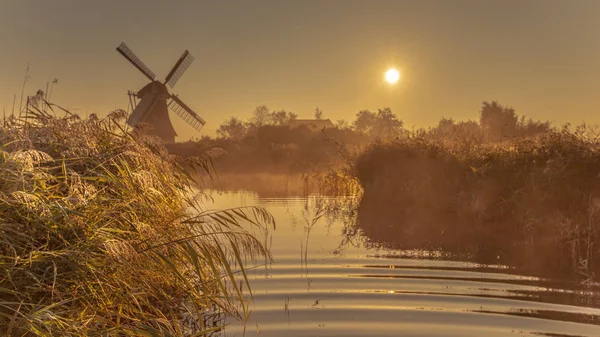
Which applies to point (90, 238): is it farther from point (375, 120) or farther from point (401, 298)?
point (375, 120)

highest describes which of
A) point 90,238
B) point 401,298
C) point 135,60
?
point 135,60

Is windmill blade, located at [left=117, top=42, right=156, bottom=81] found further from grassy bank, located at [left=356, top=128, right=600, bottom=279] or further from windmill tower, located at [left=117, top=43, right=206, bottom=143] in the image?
grassy bank, located at [left=356, top=128, right=600, bottom=279]

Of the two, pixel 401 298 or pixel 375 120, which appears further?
pixel 375 120

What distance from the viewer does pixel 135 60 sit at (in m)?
55.2

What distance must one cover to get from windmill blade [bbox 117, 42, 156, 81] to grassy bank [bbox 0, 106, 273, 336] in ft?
154

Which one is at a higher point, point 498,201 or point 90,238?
point 498,201

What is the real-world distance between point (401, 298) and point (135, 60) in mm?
48755

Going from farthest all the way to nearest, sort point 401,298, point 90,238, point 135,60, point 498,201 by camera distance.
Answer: point 135,60 → point 498,201 → point 401,298 → point 90,238

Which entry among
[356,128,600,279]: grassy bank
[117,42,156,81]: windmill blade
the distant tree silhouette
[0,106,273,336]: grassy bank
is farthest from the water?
the distant tree silhouette

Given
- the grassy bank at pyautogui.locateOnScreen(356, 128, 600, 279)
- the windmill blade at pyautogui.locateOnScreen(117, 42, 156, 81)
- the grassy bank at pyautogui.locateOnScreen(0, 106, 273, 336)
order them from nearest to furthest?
1. the grassy bank at pyautogui.locateOnScreen(0, 106, 273, 336)
2. the grassy bank at pyautogui.locateOnScreen(356, 128, 600, 279)
3. the windmill blade at pyautogui.locateOnScreen(117, 42, 156, 81)

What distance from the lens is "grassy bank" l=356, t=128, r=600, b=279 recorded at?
45.8ft

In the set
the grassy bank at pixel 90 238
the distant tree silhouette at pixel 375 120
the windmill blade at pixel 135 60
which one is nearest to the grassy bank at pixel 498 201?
the grassy bank at pixel 90 238

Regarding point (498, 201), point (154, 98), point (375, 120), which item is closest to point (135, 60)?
point (154, 98)

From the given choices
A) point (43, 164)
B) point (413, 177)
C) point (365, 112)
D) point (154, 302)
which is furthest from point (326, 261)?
point (365, 112)
